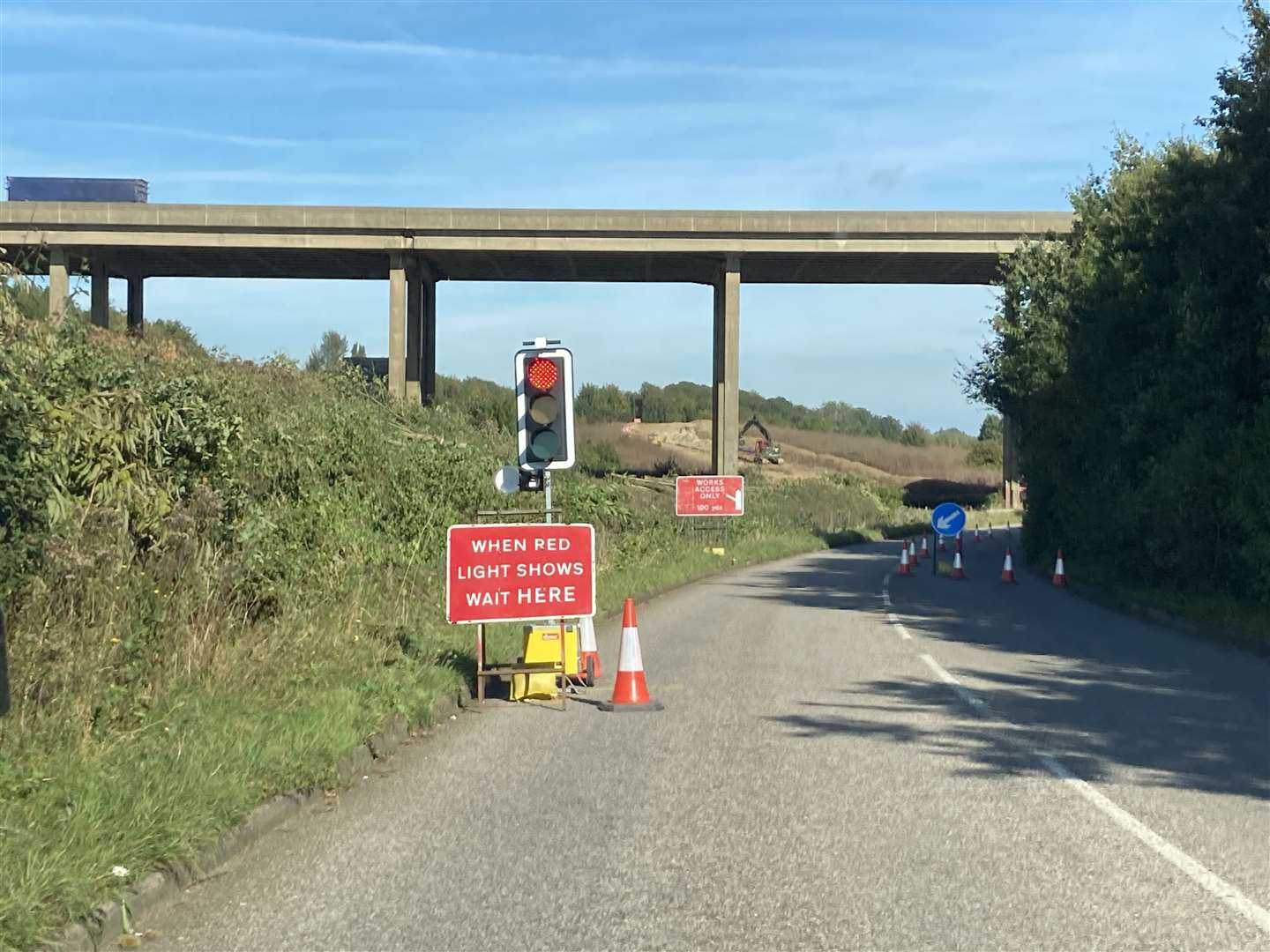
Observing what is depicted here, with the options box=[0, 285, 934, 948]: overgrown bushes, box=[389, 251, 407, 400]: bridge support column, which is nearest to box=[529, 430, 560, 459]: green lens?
box=[0, 285, 934, 948]: overgrown bushes

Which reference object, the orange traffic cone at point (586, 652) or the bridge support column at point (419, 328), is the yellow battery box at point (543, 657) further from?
the bridge support column at point (419, 328)

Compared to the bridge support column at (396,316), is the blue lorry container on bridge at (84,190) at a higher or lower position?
higher

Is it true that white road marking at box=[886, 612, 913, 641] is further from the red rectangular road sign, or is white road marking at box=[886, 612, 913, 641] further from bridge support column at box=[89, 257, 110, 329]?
bridge support column at box=[89, 257, 110, 329]

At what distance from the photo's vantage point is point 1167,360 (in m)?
24.0

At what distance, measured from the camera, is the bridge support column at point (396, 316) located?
164 feet

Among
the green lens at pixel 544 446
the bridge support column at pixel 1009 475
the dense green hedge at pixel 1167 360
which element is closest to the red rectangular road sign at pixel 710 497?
the dense green hedge at pixel 1167 360

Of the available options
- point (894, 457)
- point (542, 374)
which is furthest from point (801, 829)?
point (894, 457)

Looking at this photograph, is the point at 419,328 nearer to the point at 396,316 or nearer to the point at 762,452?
the point at 396,316

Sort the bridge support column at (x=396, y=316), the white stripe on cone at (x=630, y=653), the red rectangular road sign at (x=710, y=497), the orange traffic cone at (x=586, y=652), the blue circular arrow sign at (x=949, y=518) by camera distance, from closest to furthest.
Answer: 1. the white stripe on cone at (x=630, y=653)
2. the orange traffic cone at (x=586, y=652)
3. the blue circular arrow sign at (x=949, y=518)
4. the red rectangular road sign at (x=710, y=497)
5. the bridge support column at (x=396, y=316)

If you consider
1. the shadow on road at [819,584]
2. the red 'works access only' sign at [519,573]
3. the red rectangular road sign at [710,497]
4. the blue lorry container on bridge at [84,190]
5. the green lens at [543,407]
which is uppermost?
the blue lorry container on bridge at [84,190]

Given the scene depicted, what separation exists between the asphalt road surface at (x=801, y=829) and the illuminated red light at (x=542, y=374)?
116 inches

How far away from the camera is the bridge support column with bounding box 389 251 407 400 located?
164ft

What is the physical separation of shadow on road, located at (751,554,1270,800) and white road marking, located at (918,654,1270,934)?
0.16 meters

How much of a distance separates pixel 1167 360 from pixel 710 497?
1575 cm
